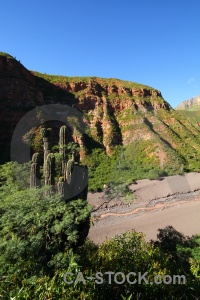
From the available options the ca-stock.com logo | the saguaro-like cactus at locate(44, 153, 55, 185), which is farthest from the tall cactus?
the saguaro-like cactus at locate(44, 153, 55, 185)

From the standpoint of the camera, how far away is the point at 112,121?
167 ft

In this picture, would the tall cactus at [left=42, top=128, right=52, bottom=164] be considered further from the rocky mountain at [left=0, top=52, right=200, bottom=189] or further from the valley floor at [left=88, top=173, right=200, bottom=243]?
the rocky mountain at [left=0, top=52, right=200, bottom=189]

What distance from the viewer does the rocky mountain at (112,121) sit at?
38844 millimetres

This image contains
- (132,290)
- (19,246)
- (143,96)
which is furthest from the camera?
(143,96)

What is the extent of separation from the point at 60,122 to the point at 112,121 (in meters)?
12.1

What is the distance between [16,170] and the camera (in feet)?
63.3

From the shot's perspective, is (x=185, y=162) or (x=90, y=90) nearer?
(x=185, y=162)

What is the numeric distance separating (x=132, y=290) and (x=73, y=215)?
13.1ft

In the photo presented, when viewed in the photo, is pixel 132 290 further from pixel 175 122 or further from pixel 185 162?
pixel 175 122

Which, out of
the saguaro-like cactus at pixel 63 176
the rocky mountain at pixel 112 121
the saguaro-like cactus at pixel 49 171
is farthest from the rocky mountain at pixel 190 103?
the saguaro-like cactus at pixel 49 171

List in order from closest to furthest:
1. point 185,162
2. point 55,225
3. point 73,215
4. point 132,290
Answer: point 132,290 → point 55,225 → point 73,215 → point 185,162

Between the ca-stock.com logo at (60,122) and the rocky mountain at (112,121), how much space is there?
104 centimetres

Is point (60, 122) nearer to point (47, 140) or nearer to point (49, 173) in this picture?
point (47, 140)

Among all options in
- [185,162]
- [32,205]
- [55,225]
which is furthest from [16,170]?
[185,162]
